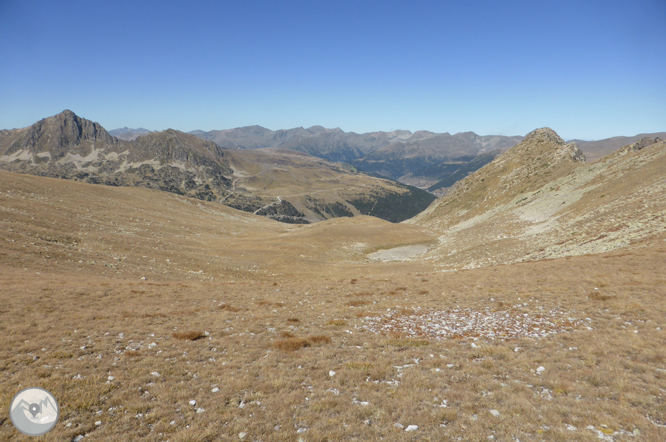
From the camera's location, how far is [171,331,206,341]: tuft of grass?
692 inches

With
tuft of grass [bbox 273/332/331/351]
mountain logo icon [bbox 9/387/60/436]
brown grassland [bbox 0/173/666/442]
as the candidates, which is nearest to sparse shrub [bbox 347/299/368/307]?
brown grassland [bbox 0/173/666/442]

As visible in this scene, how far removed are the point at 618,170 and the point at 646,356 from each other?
9094 centimetres

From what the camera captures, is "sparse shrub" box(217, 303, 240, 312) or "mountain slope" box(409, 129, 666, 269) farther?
"mountain slope" box(409, 129, 666, 269)

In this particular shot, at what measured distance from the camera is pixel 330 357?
1527cm

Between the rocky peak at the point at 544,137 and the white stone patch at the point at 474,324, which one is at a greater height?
the rocky peak at the point at 544,137

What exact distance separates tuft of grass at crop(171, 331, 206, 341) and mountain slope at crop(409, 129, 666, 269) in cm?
4328

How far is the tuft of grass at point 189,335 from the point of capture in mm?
17578

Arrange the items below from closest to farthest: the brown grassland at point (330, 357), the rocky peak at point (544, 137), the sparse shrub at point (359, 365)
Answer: the brown grassland at point (330, 357), the sparse shrub at point (359, 365), the rocky peak at point (544, 137)

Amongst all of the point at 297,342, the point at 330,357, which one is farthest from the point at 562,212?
the point at 297,342

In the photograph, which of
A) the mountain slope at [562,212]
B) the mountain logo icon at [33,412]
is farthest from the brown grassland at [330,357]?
the mountain slope at [562,212]

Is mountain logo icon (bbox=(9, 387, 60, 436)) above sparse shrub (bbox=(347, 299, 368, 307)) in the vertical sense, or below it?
above

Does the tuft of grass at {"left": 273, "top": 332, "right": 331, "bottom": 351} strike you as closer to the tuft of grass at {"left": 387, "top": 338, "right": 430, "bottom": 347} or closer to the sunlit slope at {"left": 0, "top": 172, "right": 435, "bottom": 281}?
the tuft of grass at {"left": 387, "top": 338, "right": 430, "bottom": 347}

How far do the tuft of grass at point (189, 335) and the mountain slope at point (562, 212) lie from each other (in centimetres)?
4328

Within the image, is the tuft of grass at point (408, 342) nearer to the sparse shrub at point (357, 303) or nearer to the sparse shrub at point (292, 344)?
the sparse shrub at point (292, 344)
